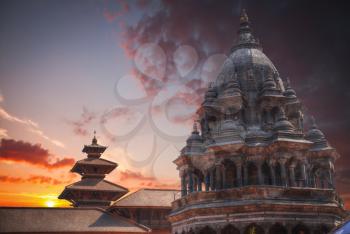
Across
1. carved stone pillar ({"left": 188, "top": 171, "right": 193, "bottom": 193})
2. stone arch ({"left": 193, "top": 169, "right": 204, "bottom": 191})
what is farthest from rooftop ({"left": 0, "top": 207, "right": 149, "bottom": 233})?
carved stone pillar ({"left": 188, "top": 171, "right": 193, "bottom": 193})

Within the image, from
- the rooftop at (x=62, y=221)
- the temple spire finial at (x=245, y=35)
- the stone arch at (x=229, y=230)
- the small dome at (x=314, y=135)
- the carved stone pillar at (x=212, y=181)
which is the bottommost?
the stone arch at (x=229, y=230)

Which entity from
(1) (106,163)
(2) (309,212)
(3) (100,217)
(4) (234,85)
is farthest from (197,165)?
(1) (106,163)

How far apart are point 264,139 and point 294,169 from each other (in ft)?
10.8

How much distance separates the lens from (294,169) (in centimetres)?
3306

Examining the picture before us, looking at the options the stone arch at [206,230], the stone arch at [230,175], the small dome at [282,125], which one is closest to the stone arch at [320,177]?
the small dome at [282,125]

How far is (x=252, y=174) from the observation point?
33.4m

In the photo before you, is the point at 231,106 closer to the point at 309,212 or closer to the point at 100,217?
the point at 309,212

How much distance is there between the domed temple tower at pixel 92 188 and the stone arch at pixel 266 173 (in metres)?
25.5

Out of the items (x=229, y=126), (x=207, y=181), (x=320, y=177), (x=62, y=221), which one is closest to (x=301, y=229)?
(x=207, y=181)

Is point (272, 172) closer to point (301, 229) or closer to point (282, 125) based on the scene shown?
point (282, 125)

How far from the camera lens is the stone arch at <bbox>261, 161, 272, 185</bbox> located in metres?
33.1

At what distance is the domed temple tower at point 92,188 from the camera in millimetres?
53562

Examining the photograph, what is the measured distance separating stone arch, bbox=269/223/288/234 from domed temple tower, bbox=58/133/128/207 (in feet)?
94.7

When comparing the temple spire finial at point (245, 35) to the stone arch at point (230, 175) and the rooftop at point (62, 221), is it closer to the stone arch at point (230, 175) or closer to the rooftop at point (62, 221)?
the stone arch at point (230, 175)
